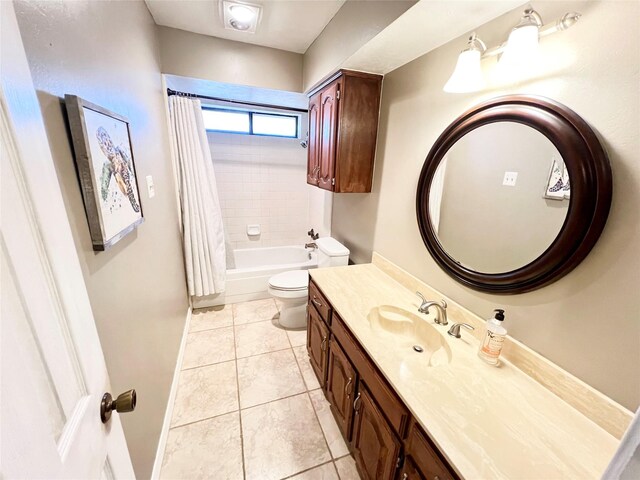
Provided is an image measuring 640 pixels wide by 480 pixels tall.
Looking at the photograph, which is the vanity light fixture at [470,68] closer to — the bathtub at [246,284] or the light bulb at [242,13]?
the light bulb at [242,13]

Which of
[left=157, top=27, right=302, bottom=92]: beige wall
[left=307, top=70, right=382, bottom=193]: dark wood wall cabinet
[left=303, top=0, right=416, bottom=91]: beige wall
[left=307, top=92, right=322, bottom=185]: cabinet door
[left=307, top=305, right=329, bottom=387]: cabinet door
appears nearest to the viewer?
[left=303, top=0, right=416, bottom=91]: beige wall

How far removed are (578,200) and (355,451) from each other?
1410 mm

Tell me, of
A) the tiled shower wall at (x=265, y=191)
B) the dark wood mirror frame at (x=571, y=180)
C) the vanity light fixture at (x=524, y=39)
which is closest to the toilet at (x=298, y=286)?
the tiled shower wall at (x=265, y=191)

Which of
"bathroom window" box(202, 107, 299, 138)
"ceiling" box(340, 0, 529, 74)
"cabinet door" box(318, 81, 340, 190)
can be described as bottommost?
"cabinet door" box(318, 81, 340, 190)

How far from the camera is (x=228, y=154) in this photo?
310 cm

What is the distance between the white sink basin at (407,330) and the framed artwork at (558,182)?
707mm

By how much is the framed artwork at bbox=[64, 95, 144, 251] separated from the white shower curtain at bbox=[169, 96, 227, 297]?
4.13 feet

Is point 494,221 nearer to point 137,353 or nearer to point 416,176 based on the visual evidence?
point 416,176

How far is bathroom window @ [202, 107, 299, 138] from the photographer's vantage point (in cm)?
298

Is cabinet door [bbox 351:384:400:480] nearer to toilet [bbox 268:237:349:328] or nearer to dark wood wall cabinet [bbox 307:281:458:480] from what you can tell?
dark wood wall cabinet [bbox 307:281:458:480]

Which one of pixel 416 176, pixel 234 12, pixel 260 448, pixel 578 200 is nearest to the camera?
pixel 578 200

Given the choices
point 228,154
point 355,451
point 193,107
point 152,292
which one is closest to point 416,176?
point 355,451

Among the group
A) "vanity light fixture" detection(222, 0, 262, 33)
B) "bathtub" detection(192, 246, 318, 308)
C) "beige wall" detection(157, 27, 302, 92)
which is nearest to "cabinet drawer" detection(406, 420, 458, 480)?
"bathtub" detection(192, 246, 318, 308)

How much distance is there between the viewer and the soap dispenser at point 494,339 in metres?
0.98
